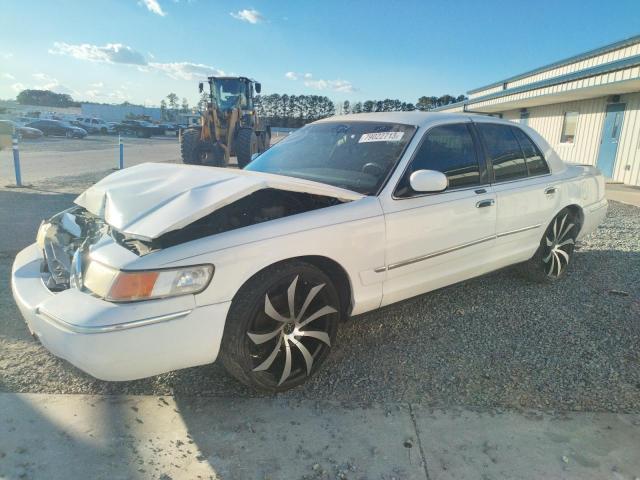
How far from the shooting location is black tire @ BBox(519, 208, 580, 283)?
14.0ft

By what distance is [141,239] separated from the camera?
90.0 inches

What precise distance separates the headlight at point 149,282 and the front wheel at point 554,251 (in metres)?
3.32

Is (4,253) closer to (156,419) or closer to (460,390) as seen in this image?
(156,419)

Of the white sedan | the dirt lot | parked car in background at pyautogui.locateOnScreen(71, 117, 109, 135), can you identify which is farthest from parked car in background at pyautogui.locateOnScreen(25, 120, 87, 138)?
the white sedan

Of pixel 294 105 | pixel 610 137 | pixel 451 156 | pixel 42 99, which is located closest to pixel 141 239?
pixel 451 156

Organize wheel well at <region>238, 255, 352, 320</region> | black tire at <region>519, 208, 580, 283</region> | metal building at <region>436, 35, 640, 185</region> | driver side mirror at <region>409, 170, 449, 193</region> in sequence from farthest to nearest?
metal building at <region>436, 35, 640, 185</region> → black tire at <region>519, 208, 580, 283</region> → driver side mirror at <region>409, 170, 449, 193</region> → wheel well at <region>238, 255, 352, 320</region>

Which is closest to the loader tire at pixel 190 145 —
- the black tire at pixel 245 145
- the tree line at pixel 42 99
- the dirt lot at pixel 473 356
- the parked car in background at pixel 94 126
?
the black tire at pixel 245 145

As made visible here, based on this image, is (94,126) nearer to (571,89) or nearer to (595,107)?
(571,89)

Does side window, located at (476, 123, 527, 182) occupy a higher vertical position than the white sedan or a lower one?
higher

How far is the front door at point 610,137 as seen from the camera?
13312 millimetres

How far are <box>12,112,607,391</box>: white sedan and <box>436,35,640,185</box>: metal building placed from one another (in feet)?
32.7

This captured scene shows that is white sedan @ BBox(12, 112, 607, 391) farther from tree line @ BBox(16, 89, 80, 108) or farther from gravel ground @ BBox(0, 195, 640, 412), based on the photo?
tree line @ BBox(16, 89, 80, 108)

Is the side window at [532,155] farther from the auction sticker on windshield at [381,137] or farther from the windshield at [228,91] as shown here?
the windshield at [228,91]

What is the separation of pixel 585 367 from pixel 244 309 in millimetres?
2302
